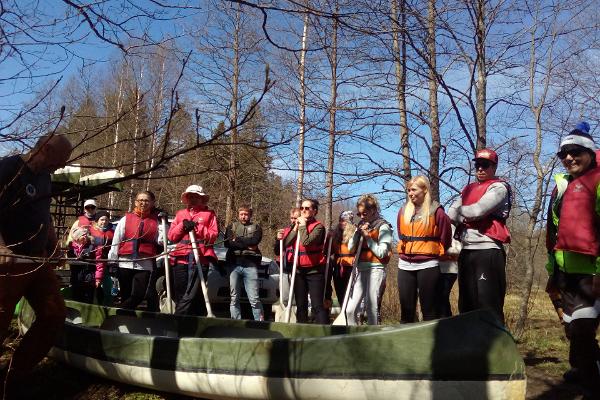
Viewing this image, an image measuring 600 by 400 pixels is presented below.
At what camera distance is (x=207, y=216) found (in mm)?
6527

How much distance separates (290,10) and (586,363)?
2.85m

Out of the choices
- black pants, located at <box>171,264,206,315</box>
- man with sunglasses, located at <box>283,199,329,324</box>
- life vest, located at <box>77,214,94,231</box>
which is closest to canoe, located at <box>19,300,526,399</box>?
man with sunglasses, located at <box>283,199,329,324</box>

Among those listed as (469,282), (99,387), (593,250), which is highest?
(593,250)

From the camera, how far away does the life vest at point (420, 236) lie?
4.61m

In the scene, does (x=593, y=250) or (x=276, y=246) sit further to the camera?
(x=276, y=246)

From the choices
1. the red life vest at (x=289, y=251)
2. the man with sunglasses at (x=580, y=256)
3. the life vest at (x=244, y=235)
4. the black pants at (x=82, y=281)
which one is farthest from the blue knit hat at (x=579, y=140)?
the black pants at (x=82, y=281)

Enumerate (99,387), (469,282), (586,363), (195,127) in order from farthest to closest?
(99,387) → (469,282) → (586,363) → (195,127)

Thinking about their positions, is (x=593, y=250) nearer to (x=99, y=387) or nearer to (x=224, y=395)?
(x=224, y=395)

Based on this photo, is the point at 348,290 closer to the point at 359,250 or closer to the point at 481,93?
the point at 359,250

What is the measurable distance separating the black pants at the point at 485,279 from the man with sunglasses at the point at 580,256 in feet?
1.34

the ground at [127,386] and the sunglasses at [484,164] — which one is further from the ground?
the sunglasses at [484,164]

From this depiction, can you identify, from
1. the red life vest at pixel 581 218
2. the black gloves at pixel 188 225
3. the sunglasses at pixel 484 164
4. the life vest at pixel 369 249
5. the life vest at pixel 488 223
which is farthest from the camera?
the black gloves at pixel 188 225

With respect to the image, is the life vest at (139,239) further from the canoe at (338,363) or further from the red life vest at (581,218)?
the red life vest at (581,218)

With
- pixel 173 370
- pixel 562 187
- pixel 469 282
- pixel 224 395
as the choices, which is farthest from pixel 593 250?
pixel 173 370
